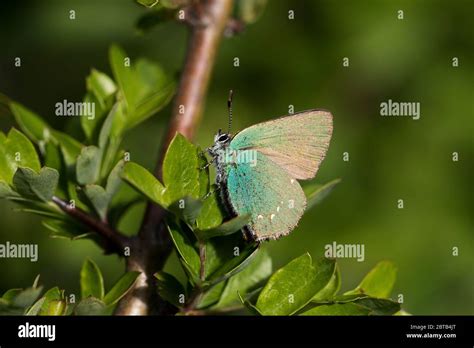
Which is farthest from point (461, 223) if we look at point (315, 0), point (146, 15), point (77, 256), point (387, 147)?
point (146, 15)

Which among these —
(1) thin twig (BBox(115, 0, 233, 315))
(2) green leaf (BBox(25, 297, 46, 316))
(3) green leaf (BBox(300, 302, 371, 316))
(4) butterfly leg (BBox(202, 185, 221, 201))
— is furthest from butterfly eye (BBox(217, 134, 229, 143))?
(2) green leaf (BBox(25, 297, 46, 316))

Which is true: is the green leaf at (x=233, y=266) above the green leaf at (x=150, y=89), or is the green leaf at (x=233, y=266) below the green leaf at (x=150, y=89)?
below

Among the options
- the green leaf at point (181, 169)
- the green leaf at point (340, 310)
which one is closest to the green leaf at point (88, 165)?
the green leaf at point (181, 169)

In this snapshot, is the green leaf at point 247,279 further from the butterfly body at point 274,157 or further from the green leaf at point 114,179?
the green leaf at point 114,179

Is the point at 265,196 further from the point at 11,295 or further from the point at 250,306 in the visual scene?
the point at 11,295

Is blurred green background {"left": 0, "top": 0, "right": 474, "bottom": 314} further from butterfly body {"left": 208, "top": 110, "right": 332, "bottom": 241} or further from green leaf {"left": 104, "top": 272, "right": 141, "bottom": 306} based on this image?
green leaf {"left": 104, "top": 272, "right": 141, "bottom": 306}

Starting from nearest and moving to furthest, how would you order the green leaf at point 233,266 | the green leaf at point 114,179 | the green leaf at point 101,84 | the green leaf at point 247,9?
1. the green leaf at point 233,266
2. the green leaf at point 114,179
3. the green leaf at point 101,84
4. the green leaf at point 247,9

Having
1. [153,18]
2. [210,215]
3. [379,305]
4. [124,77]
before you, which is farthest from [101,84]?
[379,305]
